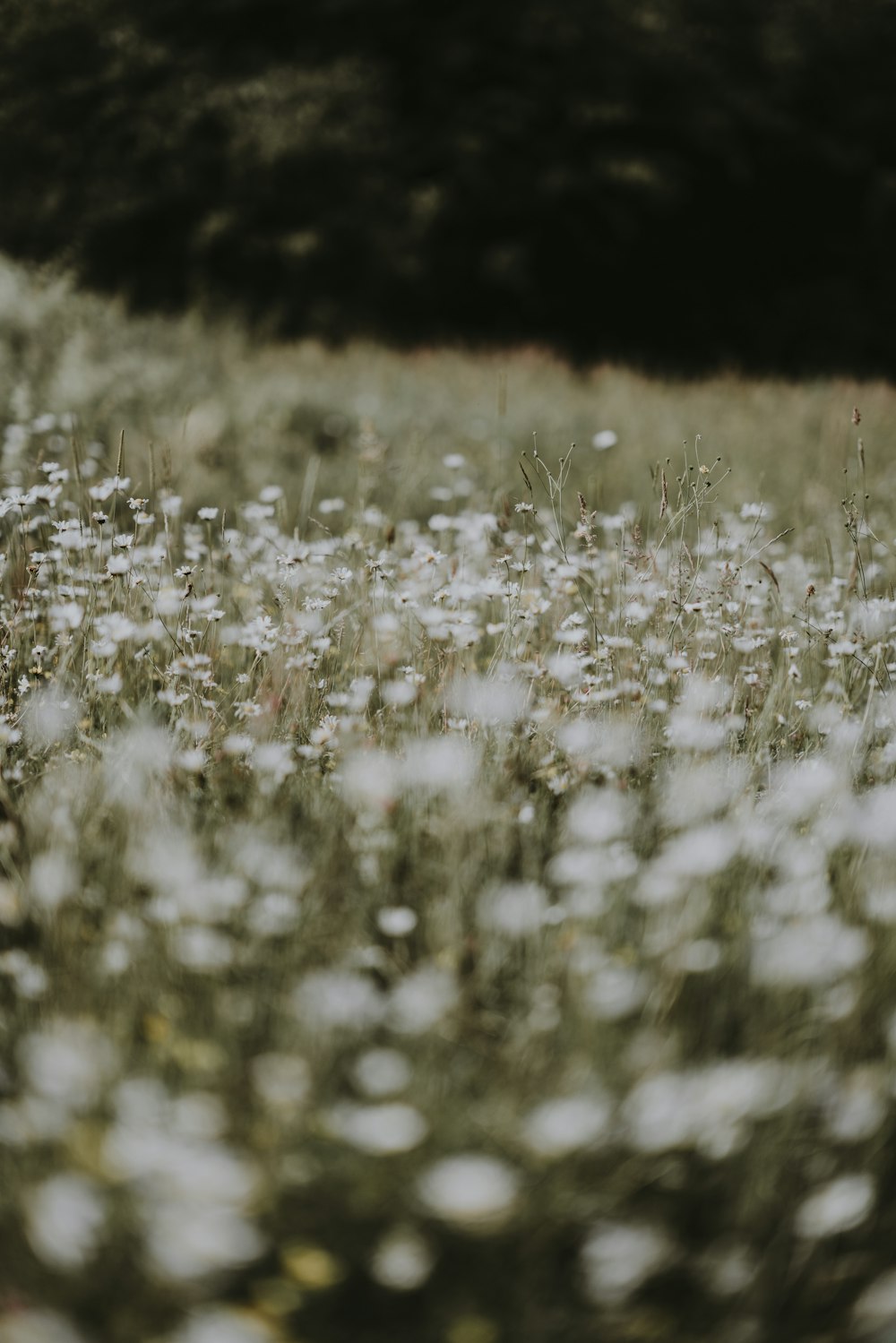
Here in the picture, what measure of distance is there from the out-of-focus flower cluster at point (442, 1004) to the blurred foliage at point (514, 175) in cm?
825

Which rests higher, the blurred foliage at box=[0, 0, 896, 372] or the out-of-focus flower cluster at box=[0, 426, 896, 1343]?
the blurred foliage at box=[0, 0, 896, 372]

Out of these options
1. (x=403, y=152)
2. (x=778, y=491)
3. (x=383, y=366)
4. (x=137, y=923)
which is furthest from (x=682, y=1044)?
(x=403, y=152)

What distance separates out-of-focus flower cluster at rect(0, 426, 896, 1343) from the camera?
1231mm

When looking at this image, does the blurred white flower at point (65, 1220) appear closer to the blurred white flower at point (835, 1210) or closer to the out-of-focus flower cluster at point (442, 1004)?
the out-of-focus flower cluster at point (442, 1004)

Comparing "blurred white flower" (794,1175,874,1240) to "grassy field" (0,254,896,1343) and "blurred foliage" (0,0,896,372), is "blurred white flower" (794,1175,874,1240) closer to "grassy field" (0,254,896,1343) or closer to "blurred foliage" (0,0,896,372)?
"grassy field" (0,254,896,1343)

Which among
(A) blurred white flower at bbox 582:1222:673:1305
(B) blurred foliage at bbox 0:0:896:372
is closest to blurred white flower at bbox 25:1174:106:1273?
(A) blurred white flower at bbox 582:1222:673:1305

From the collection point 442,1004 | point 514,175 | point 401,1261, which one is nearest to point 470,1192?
point 401,1261

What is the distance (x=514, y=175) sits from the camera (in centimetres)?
1210

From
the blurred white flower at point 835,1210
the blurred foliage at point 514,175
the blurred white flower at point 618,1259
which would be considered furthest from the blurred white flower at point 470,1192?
the blurred foliage at point 514,175

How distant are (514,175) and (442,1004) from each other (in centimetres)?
1241

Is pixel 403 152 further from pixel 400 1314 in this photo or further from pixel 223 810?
pixel 400 1314

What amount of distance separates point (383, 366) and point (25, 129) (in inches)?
119

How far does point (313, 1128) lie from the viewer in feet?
4.23

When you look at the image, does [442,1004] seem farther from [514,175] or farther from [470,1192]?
[514,175]
